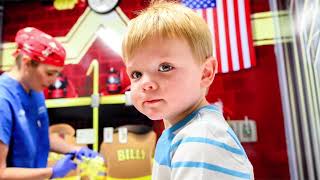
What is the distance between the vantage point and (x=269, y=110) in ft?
7.39

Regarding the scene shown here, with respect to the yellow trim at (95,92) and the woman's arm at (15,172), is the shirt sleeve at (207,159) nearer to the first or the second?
the woman's arm at (15,172)

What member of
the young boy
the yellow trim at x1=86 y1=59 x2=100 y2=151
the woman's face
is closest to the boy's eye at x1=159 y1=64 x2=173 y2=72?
the young boy

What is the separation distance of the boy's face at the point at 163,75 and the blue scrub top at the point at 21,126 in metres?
1.04

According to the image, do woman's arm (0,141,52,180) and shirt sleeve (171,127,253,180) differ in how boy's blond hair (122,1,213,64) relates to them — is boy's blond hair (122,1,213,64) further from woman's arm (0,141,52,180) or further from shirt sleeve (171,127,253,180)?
woman's arm (0,141,52,180)

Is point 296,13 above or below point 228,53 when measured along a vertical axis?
above

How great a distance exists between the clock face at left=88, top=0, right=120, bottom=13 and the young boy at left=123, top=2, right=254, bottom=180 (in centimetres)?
211

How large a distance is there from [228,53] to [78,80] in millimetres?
1198

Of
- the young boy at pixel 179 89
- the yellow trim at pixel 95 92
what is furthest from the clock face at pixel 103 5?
the young boy at pixel 179 89

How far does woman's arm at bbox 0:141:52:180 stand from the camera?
4.73 ft

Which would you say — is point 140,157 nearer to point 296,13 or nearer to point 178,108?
point 296,13

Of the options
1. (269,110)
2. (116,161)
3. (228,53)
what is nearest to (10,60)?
(116,161)

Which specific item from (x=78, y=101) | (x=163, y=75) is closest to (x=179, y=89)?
(x=163, y=75)

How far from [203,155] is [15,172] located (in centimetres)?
124

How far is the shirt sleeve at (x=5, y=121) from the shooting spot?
1425mm
